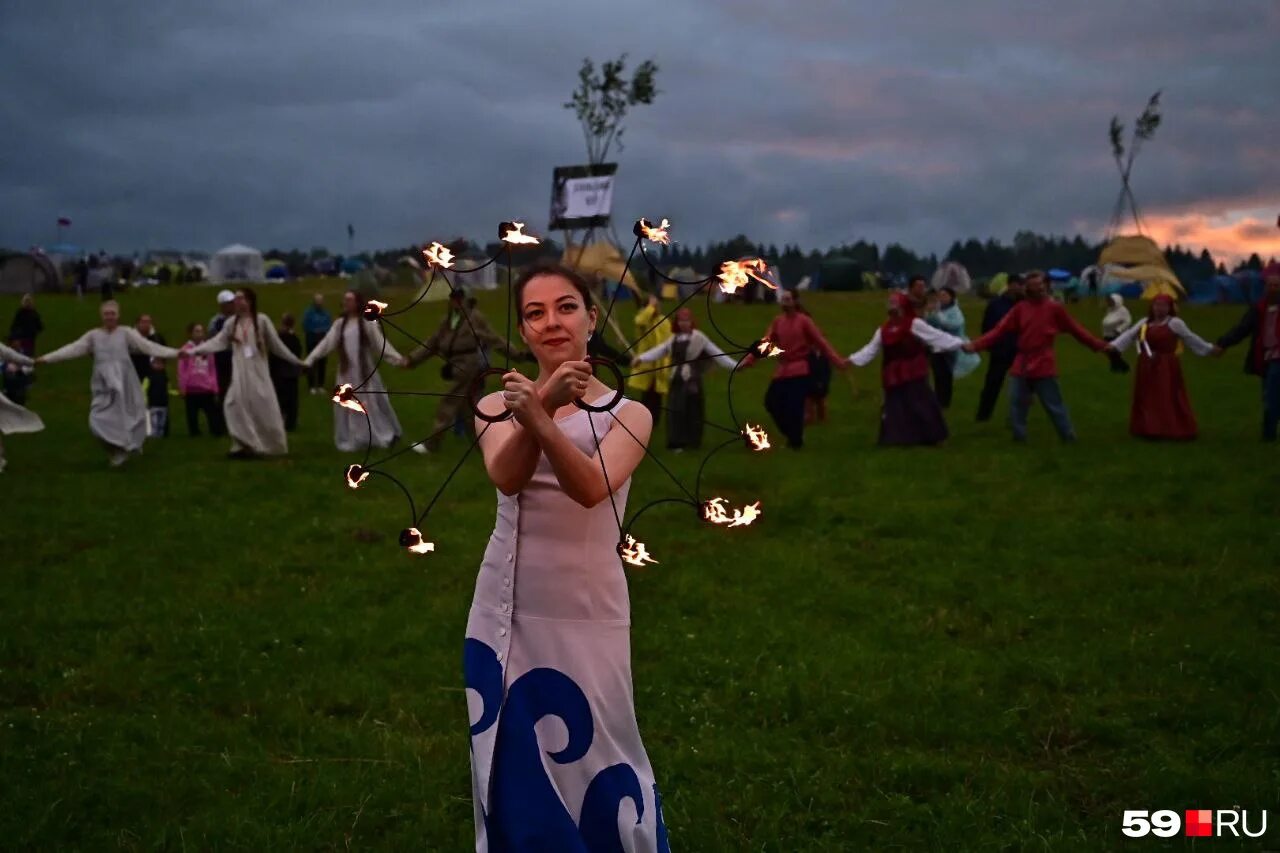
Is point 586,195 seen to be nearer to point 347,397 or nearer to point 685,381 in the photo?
point 685,381

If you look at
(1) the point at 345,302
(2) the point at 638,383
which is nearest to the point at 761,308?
(2) the point at 638,383

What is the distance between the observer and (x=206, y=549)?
1102 centimetres

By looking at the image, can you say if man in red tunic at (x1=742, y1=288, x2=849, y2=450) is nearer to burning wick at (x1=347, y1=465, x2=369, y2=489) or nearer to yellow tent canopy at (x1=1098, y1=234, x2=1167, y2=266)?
burning wick at (x1=347, y1=465, x2=369, y2=489)

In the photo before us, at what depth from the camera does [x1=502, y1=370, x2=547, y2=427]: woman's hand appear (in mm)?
3176

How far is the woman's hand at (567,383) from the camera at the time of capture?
125 inches

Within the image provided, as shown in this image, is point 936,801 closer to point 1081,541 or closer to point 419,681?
point 419,681

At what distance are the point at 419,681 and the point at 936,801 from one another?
328 cm

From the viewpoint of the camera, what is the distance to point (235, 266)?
72.0 m

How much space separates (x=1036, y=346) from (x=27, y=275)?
56.8 metres

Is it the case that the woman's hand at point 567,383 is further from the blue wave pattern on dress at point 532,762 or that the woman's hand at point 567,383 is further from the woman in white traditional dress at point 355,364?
the woman in white traditional dress at point 355,364

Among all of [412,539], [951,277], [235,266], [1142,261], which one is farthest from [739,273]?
[235,266]

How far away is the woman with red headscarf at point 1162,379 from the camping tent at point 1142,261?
31.4 meters

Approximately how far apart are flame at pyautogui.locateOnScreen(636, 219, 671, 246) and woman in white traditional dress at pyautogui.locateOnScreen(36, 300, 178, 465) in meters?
14.1

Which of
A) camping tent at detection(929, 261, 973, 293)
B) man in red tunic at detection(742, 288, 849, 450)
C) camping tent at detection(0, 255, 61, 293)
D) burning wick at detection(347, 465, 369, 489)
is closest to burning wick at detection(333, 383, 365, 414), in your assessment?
burning wick at detection(347, 465, 369, 489)
